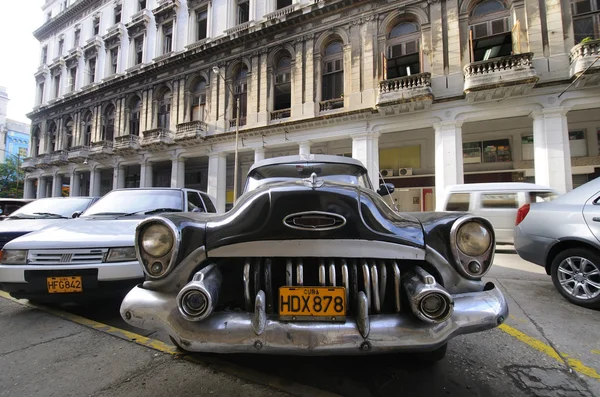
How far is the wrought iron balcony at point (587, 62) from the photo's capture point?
9477 mm

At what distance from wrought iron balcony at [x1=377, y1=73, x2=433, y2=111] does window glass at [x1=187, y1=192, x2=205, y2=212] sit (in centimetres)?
1012

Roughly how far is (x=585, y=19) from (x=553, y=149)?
5.40m

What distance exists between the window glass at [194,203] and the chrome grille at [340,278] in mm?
3180

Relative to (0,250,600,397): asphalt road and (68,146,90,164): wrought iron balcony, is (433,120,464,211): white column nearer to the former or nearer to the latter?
(0,250,600,397): asphalt road

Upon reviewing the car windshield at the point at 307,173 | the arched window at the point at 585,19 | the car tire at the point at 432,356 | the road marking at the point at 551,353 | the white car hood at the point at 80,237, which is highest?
the arched window at the point at 585,19

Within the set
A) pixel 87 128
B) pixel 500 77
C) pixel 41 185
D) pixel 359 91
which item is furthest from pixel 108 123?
pixel 500 77

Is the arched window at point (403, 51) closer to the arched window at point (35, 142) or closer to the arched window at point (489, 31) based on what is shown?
the arched window at point (489, 31)

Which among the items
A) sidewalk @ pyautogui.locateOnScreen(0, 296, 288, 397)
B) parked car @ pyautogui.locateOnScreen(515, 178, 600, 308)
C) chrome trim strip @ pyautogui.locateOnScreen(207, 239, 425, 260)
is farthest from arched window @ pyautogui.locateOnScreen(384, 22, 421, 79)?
sidewalk @ pyautogui.locateOnScreen(0, 296, 288, 397)

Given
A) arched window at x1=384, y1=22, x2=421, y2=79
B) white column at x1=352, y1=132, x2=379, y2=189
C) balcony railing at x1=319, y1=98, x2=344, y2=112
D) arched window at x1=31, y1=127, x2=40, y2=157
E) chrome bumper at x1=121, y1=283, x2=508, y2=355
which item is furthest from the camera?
arched window at x1=31, y1=127, x2=40, y2=157

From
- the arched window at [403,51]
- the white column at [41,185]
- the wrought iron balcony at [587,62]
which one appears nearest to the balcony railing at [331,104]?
the arched window at [403,51]

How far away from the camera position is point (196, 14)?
19.9m

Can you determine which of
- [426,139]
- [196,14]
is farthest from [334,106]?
[196,14]

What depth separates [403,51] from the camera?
13.3 m

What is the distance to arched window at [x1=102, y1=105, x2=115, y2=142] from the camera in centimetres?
2316
